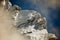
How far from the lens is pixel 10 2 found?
5.34ft

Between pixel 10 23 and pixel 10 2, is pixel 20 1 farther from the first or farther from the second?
pixel 10 23

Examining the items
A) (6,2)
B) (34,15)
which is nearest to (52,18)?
(34,15)

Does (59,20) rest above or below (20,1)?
below

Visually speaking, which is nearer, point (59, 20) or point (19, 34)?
point (19, 34)

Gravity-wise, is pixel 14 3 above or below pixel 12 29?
above

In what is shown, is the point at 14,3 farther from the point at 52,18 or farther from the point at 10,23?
the point at 52,18

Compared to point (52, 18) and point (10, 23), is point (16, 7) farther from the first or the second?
point (52, 18)

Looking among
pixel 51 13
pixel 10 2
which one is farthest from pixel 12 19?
pixel 51 13

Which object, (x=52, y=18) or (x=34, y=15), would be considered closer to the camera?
(x=34, y=15)

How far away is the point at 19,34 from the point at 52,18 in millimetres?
319

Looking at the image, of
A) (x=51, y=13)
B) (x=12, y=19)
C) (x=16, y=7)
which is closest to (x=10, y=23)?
(x=12, y=19)

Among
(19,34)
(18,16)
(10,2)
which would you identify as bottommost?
(19,34)

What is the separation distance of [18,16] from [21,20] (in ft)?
0.13

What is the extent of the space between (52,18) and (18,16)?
300 mm
